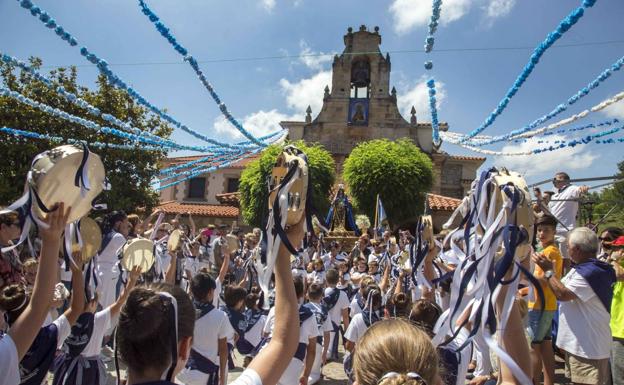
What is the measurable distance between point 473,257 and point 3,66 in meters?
19.1

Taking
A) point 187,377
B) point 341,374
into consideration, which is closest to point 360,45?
point 341,374

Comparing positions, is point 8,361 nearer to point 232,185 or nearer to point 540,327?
point 540,327

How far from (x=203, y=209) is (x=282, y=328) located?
3253 cm

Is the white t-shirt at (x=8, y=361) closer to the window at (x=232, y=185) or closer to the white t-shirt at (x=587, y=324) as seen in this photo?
the white t-shirt at (x=587, y=324)

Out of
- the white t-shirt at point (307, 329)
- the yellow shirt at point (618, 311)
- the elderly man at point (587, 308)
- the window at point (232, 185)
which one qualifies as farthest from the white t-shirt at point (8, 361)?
the window at point (232, 185)

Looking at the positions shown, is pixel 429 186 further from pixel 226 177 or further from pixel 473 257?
pixel 473 257

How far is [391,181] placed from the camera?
22484 mm

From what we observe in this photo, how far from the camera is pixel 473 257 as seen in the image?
2.20m

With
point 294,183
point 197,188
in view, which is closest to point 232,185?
point 197,188

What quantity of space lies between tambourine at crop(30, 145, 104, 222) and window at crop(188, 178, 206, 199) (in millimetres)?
35307

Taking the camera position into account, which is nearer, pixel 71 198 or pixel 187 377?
pixel 71 198

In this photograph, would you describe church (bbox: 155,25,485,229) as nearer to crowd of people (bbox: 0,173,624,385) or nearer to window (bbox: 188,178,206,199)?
window (bbox: 188,178,206,199)

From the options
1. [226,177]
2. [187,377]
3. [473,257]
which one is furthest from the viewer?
[226,177]

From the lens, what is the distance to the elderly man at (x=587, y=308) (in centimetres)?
408
